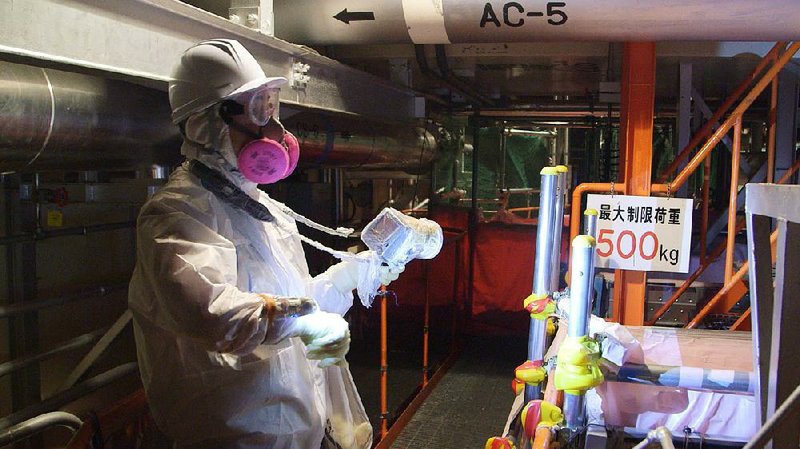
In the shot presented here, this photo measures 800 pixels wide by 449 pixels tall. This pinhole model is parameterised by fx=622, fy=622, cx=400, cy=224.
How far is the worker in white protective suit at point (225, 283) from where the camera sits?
5.07 feet

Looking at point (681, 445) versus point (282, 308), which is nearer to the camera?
point (282, 308)

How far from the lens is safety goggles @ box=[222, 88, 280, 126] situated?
1740 millimetres

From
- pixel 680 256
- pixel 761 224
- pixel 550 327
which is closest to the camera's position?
pixel 761 224

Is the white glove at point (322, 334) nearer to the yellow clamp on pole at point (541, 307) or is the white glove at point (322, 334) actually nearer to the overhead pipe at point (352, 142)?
the yellow clamp on pole at point (541, 307)

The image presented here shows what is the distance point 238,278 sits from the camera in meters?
1.77

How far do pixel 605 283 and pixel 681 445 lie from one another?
6.76ft

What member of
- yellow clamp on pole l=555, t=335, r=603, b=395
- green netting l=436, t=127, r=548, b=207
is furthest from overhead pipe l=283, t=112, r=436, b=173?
yellow clamp on pole l=555, t=335, r=603, b=395

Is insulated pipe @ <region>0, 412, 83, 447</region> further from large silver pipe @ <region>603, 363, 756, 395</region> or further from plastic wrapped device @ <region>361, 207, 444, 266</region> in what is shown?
large silver pipe @ <region>603, 363, 756, 395</region>

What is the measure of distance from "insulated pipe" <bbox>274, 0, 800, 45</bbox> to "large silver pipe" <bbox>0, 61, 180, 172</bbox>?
0.95 m

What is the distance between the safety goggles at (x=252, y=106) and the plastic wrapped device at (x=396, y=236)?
1.96ft

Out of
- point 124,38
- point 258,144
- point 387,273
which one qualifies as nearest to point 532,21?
point 387,273

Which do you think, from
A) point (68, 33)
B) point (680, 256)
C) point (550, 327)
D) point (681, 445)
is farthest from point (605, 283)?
point (68, 33)

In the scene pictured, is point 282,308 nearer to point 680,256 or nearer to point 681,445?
point 681,445

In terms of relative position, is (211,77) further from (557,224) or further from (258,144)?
(557,224)
